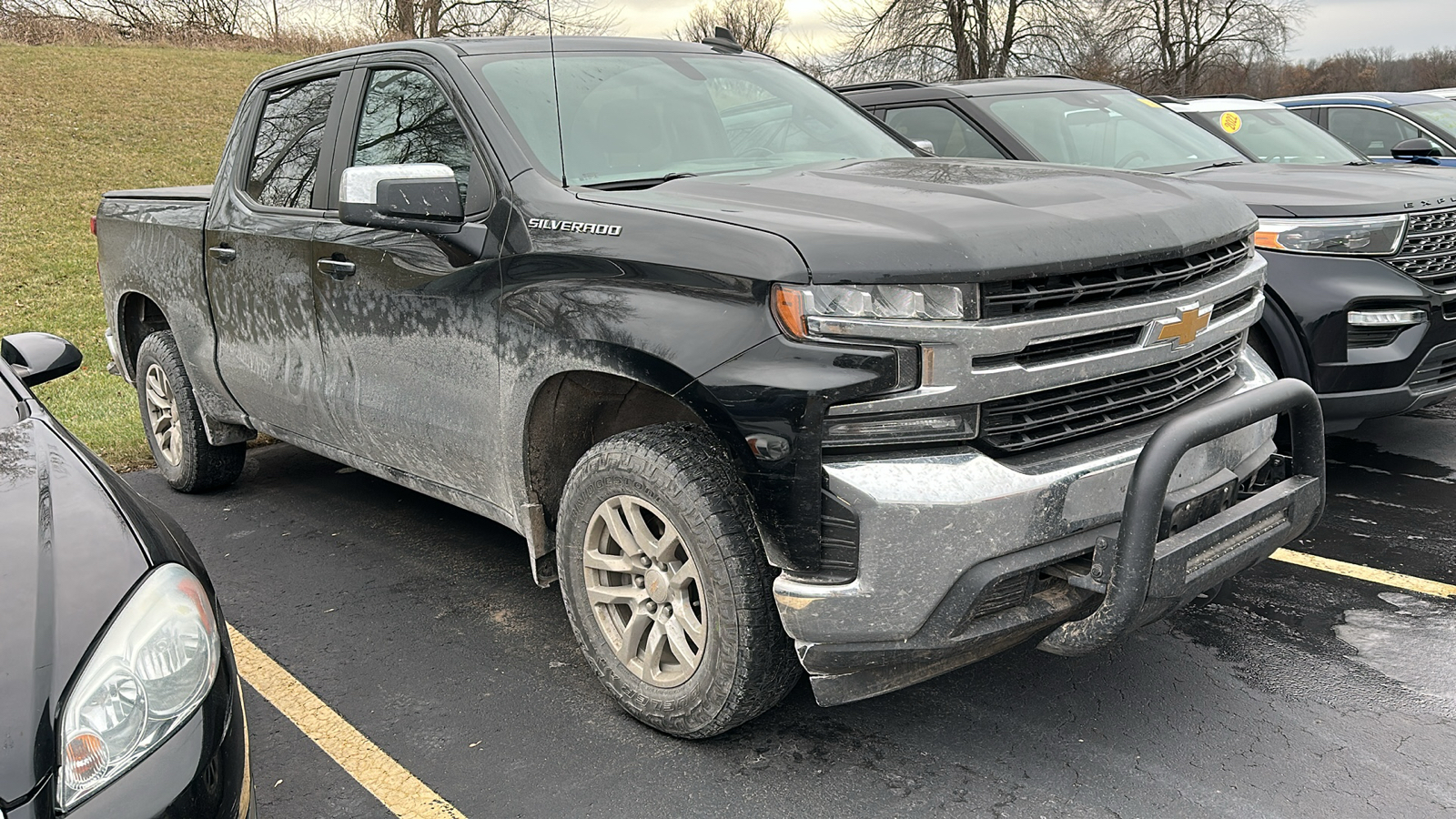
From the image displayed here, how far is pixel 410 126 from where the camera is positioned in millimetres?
3760

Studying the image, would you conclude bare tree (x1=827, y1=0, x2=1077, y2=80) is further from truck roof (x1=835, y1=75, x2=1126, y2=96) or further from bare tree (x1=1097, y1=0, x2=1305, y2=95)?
truck roof (x1=835, y1=75, x2=1126, y2=96)

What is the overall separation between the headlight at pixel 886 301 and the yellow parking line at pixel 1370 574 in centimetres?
214

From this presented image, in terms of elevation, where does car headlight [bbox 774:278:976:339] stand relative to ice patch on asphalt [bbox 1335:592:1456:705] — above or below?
above

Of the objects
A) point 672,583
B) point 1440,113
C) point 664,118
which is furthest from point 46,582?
point 1440,113

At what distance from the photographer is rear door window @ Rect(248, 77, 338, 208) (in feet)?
13.8

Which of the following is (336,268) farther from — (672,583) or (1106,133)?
(1106,133)

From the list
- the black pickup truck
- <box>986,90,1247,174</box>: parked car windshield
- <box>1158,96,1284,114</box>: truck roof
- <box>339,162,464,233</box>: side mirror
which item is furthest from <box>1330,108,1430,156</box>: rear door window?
<box>339,162,464,233</box>: side mirror

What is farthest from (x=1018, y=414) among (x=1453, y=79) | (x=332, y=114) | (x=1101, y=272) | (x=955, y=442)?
(x=1453, y=79)

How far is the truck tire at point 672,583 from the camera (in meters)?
2.68

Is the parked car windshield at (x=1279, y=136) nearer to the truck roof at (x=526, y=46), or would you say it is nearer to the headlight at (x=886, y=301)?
the truck roof at (x=526, y=46)

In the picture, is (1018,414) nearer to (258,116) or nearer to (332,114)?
Answer: (332,114)

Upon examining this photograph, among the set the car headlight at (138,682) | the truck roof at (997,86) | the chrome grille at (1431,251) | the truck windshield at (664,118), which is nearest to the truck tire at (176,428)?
the truck windshield at (664,118)

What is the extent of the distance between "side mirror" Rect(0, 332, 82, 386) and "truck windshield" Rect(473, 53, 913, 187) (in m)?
1.43

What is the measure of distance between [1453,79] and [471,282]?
133 feet
